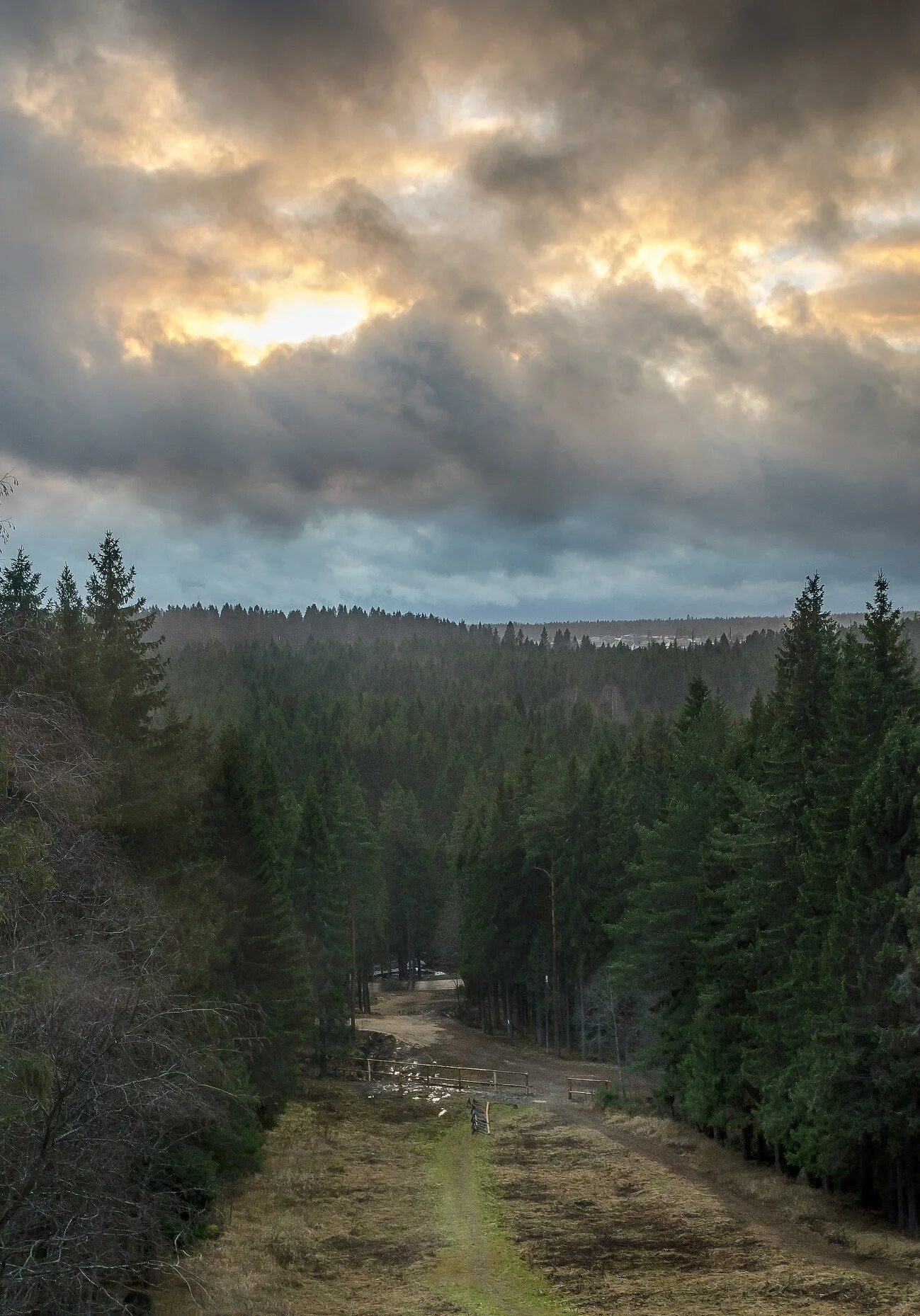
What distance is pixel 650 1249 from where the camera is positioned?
2672 cm

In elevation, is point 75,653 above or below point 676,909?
above

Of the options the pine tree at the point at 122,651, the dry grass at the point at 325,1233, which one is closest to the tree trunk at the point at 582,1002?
the dry grass at the point at 325,1233

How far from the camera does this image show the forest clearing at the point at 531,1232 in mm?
22938

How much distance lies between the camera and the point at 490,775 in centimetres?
9944

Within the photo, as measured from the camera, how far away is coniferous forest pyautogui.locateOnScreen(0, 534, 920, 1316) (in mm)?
11367

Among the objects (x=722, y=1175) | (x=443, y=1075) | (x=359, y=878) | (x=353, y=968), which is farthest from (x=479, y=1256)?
(x=359, y=878)

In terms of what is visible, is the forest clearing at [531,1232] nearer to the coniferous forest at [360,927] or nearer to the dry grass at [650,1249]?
the dry grass at [650,1249]

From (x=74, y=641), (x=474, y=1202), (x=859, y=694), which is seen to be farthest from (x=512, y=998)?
(x=74, y=641)

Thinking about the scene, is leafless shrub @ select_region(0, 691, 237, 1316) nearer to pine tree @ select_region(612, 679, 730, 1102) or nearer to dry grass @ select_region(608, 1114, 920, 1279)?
dry grass @ select_region(608, 1114, 920, 1279)

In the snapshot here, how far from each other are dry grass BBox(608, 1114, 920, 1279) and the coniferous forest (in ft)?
2.41

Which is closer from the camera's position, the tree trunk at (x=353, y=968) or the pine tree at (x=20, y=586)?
the pine tree at (x=20, y=586)

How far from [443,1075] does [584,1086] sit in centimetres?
732

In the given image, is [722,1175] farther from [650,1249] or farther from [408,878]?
[408,878]

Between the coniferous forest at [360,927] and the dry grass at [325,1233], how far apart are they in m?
1.46
